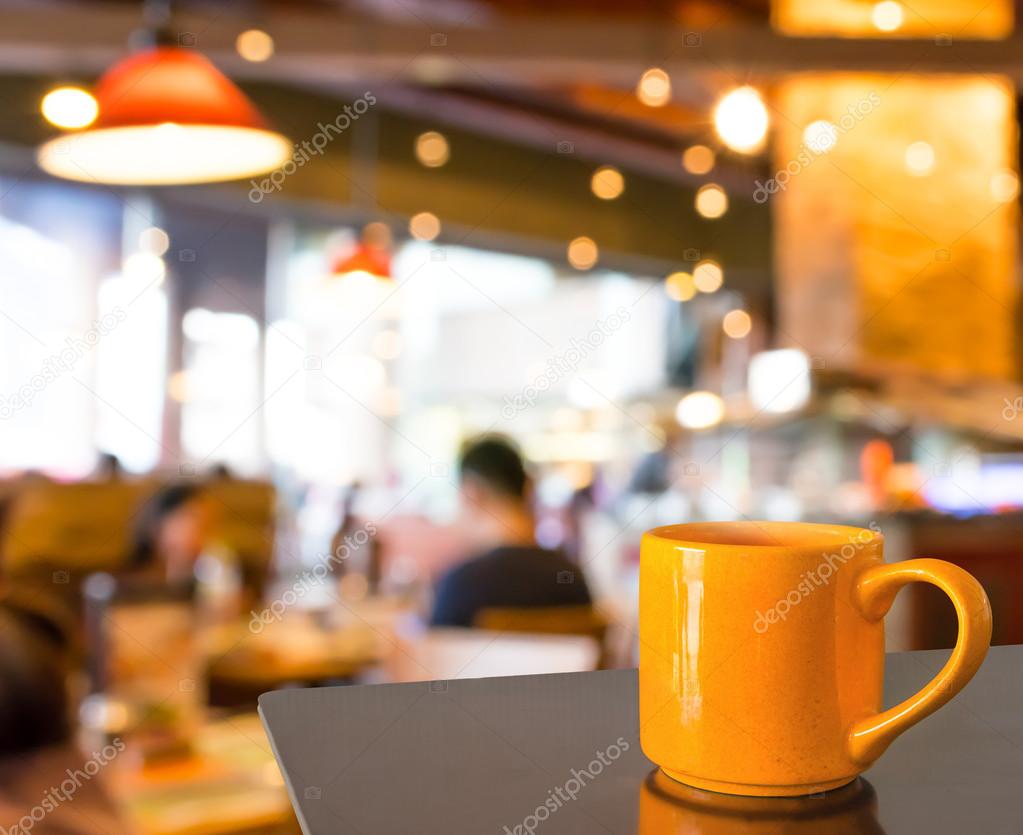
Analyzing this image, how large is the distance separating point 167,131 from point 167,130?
1.5 inches

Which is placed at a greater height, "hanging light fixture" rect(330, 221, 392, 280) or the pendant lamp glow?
"hanging light fixture" rect(330, 221, 392, 280)

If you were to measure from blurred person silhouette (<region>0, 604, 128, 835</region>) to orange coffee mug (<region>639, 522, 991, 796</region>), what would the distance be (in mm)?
1253

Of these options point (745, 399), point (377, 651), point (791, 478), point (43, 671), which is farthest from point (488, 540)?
point (745, 399)

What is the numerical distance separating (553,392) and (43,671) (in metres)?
8.45

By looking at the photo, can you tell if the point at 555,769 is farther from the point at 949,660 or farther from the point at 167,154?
the point at 167,154

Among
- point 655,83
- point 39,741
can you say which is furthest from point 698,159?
point 39,741

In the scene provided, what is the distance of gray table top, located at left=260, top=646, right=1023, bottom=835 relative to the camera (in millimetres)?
450

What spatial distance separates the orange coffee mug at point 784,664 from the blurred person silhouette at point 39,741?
1253 millimetres

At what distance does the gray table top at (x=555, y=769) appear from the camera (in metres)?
0.45

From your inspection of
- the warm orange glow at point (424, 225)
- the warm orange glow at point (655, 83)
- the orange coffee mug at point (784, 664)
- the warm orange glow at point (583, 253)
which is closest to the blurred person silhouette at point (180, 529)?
the warm orange glow at point (655, 83)

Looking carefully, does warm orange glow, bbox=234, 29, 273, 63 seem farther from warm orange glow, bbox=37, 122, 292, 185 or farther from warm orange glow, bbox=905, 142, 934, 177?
warm orange glow, bbox=905, 142, 934, 177

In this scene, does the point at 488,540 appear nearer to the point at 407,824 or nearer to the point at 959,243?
the point at 407,824

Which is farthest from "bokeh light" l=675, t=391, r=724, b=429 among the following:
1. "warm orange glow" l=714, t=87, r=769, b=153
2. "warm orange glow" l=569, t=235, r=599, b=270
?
"warm orange glow" l=714, t=87, r=769, b=153

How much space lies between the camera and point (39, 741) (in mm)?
1949
